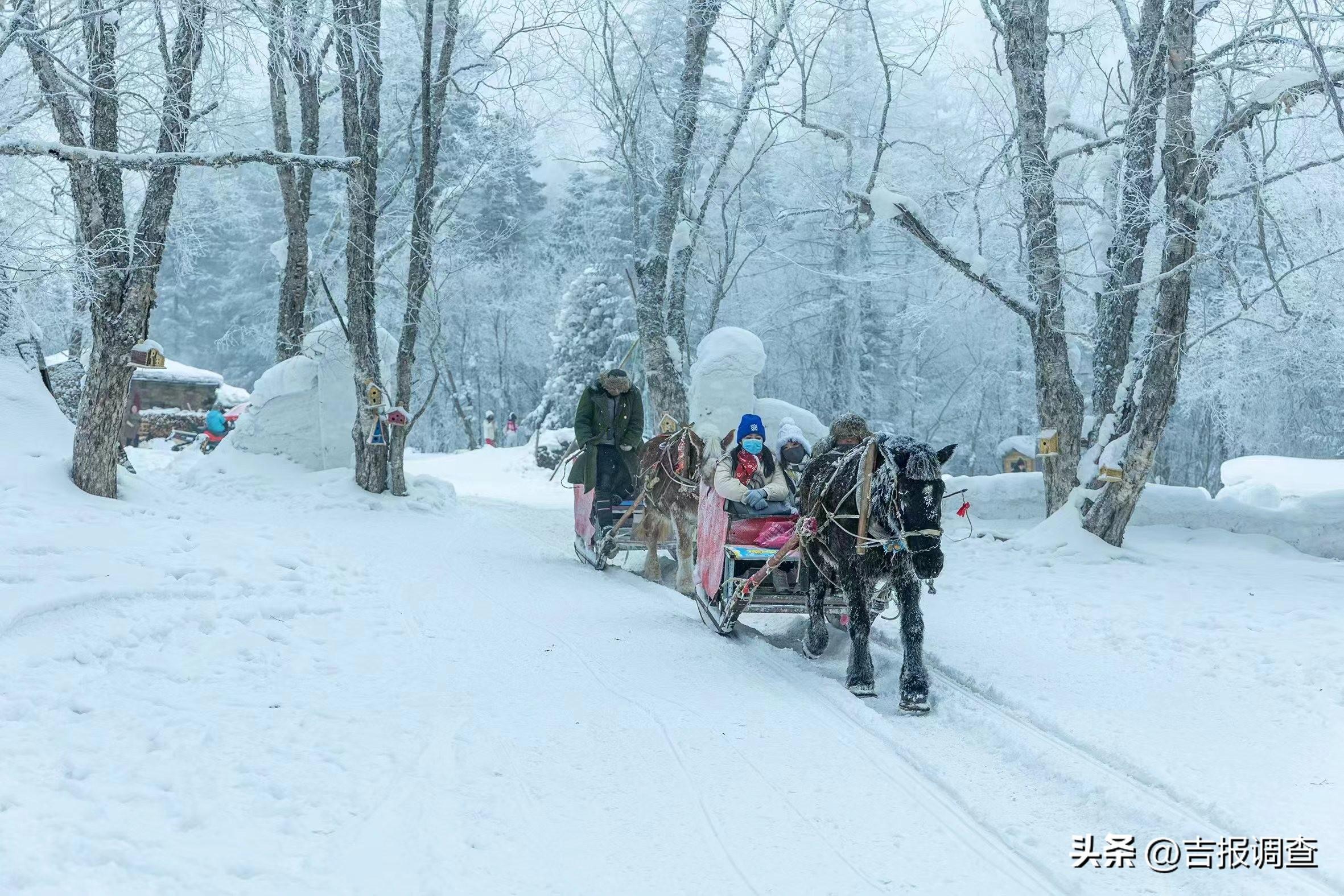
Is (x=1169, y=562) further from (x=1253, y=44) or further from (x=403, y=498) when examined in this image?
(x=403, y=498)

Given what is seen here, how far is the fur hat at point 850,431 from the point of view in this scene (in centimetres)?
777

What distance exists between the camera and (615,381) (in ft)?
42.0

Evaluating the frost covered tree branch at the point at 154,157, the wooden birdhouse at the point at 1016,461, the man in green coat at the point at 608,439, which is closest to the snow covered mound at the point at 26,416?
the frost covered tree branch at the point at 154,157

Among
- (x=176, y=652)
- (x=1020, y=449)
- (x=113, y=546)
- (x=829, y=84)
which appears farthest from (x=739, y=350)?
(x=1020, y=449)

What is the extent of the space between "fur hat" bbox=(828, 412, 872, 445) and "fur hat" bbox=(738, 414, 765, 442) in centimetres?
121

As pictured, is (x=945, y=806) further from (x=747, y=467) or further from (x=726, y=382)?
(x=726, y=382)

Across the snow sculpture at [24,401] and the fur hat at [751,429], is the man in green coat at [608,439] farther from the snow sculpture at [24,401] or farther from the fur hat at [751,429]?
the snow sculpture at [24,401]

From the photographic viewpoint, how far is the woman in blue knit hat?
8.52 metres

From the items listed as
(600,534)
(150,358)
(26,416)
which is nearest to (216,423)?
(150,358)

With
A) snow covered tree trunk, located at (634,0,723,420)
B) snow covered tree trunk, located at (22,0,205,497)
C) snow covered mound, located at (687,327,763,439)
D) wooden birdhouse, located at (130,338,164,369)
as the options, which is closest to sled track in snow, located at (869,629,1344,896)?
snow covered tree trunk, located at (22,0,205,497)

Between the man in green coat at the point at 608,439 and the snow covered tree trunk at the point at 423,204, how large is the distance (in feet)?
14.7

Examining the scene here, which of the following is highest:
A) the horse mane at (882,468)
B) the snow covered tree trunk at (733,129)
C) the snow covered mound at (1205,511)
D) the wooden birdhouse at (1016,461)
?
the snow covered tree trunk at (733,129)

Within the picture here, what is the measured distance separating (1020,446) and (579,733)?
31.0 meters

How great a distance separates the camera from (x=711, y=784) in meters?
5.06
